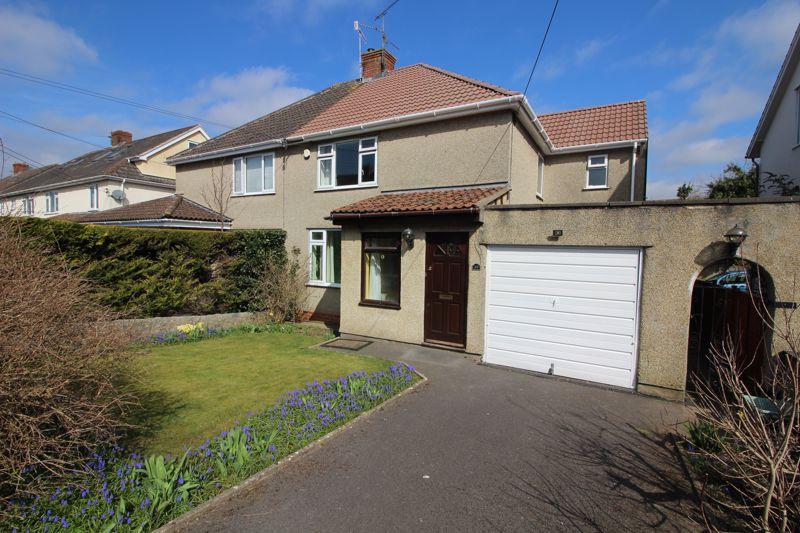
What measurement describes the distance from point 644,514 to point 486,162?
26.1ft

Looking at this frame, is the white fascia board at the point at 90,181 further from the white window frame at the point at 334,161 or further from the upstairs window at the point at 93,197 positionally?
the white window frame at the point at 334,161

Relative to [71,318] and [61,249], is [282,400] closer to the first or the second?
[71,318]

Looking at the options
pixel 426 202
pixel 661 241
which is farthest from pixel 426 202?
pixel 661 241

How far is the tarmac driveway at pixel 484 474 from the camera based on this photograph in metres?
3.61

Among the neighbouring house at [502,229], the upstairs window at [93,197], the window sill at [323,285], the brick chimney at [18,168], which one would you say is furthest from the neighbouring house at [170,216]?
the brick chimney at [18,168]

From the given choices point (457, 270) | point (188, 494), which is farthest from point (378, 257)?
point (188, 494)

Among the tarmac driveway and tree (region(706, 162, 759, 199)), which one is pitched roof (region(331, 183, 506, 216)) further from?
tree (region(706, 162, 759, 199))

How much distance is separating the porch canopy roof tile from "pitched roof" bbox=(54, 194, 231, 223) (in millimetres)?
7465

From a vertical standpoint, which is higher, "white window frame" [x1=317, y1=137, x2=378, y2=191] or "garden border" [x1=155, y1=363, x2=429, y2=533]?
"white window frame" [x1=317, y1=137, x2=378, y2=191]

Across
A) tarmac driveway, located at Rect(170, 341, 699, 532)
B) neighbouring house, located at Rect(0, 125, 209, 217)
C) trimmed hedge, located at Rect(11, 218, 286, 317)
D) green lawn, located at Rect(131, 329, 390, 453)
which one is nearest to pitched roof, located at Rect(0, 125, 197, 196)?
neighbouring house, located at Rect(0, 125, 209, 217)

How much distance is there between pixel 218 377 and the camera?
7379 millimetres

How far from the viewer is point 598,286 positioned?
24.2 feet

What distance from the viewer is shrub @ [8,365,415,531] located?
3.33m

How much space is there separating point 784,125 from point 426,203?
41.4ft
